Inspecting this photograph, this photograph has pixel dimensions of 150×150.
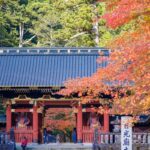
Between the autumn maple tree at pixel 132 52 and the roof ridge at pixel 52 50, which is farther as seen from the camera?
the roof ridge at pixel 52 50

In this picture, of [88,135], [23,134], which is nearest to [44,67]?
[23,134]

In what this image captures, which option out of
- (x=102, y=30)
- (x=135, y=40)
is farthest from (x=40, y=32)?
(x=135, y=40)

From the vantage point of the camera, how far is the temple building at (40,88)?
25.6 m

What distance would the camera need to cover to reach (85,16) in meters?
36.7

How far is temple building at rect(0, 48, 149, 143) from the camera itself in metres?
25.6

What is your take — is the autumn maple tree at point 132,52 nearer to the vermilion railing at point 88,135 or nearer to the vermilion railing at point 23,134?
the vermilion railing at point 88,135

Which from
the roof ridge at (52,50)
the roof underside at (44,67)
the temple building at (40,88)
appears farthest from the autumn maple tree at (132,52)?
the roof ridge at (52,50)

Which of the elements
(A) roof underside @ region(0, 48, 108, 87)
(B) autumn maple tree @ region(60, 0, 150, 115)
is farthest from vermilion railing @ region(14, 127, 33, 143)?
(B) autumn maple tree @ region(60, 0, 150, 115)

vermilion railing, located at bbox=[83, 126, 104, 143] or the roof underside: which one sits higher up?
the roof underside

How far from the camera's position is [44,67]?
27.5 m

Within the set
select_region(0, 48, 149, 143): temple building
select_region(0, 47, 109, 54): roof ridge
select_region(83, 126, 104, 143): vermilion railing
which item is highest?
select_region(0, 47, 109, 54): roof ridge

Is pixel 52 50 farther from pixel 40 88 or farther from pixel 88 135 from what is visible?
pixel 88 135

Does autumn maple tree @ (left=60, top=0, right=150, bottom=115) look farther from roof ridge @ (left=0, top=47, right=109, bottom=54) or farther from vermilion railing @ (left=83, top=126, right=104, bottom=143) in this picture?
roof ridge @ (left=0, top=47, right=109, bottom=54)

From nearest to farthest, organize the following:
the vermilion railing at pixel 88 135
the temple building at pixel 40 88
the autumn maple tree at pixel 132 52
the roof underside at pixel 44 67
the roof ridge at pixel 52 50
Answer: the autumn maple tree at pixel 132 52
the vermilion railing at pixel 88 135
the temple building at pixel 40 88
the roof underside at pixel 44 67
the roof ridge at pixel 52 50
